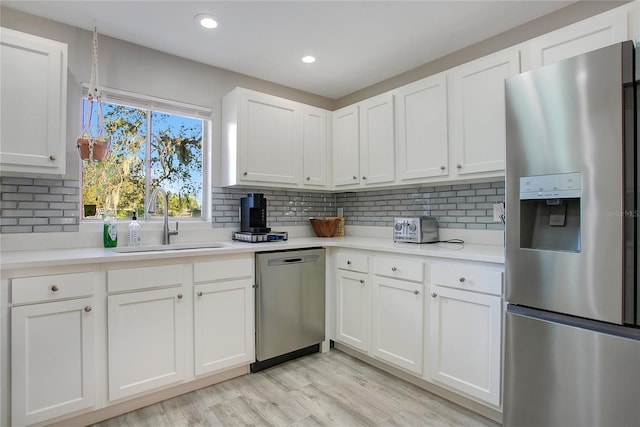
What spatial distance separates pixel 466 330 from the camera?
195 cm

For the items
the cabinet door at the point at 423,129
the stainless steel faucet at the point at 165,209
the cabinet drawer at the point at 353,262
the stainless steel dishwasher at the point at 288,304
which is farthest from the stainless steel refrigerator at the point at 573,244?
the stainless steel faucet at the point at 165,209

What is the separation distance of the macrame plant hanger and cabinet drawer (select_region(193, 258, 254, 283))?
0.95 metres

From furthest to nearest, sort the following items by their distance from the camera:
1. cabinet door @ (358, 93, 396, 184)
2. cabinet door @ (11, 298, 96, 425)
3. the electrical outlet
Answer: cabinet door @ (358, 93, 396, 184), the electrical outlet, cabinet door @ (11, 298, 96, 425)

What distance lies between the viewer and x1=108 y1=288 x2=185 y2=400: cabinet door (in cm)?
189

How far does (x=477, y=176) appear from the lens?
2.22m

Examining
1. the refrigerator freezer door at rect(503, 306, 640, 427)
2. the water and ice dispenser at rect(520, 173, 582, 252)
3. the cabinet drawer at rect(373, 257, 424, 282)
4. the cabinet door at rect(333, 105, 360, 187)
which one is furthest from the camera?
the cabinet door at rect(333, 105, 360, 187)

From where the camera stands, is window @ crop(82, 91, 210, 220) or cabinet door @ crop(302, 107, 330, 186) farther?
cabinet door @ crop(302, 107, 330, 186)

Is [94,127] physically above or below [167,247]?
above

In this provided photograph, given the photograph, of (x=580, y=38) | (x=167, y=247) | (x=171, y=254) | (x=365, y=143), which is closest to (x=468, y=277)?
(x=580, y=38)

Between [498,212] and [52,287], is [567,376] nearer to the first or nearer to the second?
[498,212]

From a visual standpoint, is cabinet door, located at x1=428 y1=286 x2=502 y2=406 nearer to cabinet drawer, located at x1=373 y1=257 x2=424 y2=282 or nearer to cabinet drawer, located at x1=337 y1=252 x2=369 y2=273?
cabinet drawer, located at x1=373 y1=257 x2=424 y2=282

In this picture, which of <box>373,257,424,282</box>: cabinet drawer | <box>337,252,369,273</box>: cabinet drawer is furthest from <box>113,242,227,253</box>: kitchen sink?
<box>373,257,424,282</box>: cabinet drawer

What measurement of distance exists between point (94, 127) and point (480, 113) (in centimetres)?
265

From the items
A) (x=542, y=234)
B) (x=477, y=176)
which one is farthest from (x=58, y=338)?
(x=477, y=176)
